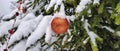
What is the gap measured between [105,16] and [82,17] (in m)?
0.19

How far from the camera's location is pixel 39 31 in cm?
256

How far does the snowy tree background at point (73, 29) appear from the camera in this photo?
7.75ft

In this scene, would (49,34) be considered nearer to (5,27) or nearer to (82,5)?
(82,5)

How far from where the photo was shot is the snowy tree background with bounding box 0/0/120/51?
2361 mm

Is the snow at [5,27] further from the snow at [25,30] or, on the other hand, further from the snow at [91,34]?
the snow at [91,34]

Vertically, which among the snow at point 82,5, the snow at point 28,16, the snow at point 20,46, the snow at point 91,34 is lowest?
the snow at point 91,34

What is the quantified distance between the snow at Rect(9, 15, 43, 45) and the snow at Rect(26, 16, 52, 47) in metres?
0.13

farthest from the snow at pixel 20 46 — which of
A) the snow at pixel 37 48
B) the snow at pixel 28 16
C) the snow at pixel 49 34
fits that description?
the snow at pixel 49 34

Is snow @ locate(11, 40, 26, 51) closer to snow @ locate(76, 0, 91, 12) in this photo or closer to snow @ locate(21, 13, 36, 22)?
snow @ locate(21, 13, 36, 22)

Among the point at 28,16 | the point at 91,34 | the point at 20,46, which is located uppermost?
the point at 28,16

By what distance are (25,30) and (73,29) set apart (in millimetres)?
494

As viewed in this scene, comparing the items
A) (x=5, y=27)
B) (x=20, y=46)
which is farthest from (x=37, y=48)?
(x=5, y=27)

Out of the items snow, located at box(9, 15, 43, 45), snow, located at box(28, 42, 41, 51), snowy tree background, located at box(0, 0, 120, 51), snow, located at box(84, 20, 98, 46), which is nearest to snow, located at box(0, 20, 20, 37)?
snowy tree background, located at box(0, 0, 120, 51)

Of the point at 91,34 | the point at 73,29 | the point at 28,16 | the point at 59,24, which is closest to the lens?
the point at 59,24
